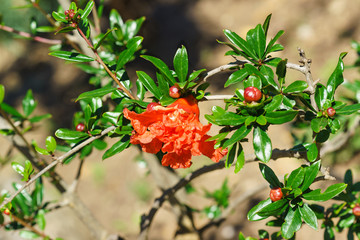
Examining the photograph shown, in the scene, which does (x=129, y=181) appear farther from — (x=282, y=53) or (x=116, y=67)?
(x=116, y=67)

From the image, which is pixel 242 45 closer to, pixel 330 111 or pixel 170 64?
pixel 330 111

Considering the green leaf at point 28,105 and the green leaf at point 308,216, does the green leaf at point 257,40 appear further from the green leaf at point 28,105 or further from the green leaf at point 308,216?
the green leaf at point 28,105

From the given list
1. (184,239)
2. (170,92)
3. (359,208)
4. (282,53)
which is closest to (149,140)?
(170,92)

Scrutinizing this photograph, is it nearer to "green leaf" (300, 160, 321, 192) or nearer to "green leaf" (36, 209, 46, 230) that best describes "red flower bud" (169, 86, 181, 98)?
"green leaf" (300, 160, 321, 192)

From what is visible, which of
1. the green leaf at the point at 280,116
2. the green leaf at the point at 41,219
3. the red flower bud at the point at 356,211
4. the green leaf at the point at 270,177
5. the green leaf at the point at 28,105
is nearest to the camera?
the green leaf at the point at 280,116

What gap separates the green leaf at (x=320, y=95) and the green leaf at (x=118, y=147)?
46cm

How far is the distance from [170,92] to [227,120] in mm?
149

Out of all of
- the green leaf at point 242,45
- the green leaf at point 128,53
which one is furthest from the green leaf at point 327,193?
the green leaf at point 128,53

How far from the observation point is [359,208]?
998mm

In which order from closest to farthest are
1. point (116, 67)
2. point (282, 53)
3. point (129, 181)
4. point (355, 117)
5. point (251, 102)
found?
point (251, 102)
point (116, 67)
point (355, 117)
point (129, 181)
point (282, 53)

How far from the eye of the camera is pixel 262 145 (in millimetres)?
716

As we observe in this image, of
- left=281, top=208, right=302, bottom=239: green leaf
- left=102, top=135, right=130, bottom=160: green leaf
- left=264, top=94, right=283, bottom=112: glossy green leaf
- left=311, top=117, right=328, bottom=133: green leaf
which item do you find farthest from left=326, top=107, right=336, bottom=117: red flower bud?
left=102, top=135, right=130, bottom=160: green leaf

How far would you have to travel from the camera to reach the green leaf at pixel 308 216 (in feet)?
2.45

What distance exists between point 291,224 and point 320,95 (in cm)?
30
